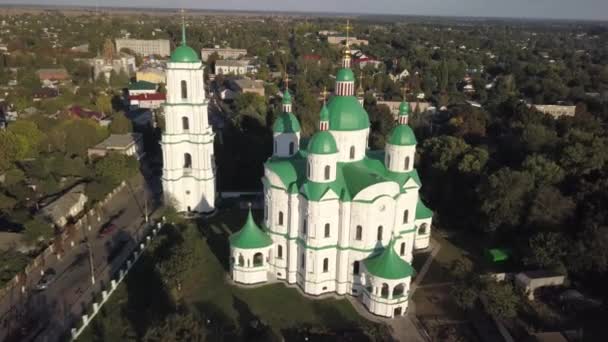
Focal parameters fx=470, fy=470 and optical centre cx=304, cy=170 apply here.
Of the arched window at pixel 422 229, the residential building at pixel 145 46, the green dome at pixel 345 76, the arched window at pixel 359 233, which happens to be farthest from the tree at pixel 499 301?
the residential building at pixel 145 46

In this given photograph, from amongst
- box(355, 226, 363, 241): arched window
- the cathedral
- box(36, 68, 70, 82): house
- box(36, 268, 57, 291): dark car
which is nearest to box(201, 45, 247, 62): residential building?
box(36, 68, 70, 82): house

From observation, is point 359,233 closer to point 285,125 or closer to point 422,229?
point 422,229

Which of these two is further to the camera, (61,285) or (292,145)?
(292,145)

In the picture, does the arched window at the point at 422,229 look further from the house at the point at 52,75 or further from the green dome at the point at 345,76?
the house at the point at 52,75

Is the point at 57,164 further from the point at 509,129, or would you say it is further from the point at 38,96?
the point at 509,129

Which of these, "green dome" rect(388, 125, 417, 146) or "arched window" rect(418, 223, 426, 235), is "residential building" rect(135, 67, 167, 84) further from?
"green dome" rect(388, 125, 417, 146)

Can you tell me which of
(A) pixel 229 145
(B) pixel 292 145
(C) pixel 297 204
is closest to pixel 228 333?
(C) pixel 297 204
